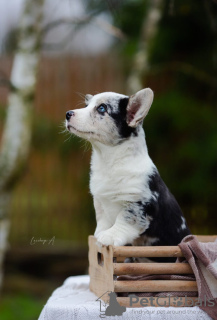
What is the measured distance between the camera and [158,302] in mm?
1944

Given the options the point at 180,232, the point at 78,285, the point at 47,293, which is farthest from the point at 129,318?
the point at 47,293

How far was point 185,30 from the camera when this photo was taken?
567cm

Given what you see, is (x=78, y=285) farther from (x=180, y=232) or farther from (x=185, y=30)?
(x=185, y=30)

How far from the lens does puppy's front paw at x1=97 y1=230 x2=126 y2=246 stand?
6.84 ft

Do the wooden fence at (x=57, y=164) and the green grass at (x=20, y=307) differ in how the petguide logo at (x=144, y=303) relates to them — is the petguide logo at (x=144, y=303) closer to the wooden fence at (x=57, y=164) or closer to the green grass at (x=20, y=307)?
the green grass at (x=20, y=307)

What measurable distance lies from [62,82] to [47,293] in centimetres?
247

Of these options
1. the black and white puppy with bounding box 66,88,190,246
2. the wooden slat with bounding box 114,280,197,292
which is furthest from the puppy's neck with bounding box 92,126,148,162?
the wooden slat with bounding box 114,280,197,292

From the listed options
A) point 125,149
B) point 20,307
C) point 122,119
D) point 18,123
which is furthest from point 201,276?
point 20,307

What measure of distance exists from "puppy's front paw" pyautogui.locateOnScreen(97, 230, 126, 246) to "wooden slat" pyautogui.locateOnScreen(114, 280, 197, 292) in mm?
184

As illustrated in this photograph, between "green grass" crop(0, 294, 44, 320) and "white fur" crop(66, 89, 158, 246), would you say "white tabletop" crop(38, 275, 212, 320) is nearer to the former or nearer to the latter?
"white fur" crop(66, 89, 158, 246)

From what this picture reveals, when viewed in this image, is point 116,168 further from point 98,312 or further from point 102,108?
point 98,312

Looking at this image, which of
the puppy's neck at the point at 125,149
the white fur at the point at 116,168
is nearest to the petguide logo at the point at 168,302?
the white fur at the point at 116,168

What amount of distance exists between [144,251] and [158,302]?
7.8 inches

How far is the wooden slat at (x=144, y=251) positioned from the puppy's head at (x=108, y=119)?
0.55 meters
